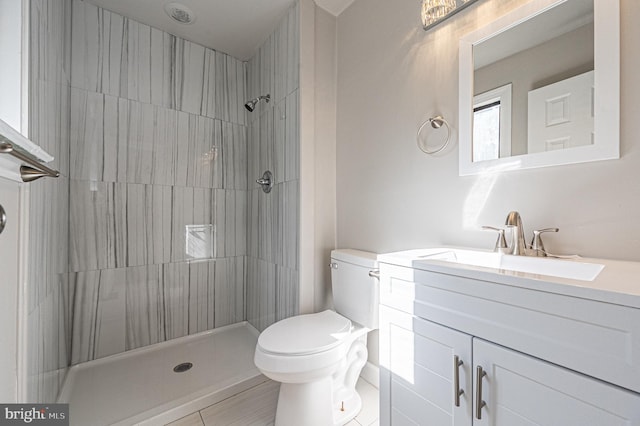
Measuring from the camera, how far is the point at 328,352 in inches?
47.6

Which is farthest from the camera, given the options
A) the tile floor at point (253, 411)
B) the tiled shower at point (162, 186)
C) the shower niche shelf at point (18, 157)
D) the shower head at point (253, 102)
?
the shower head at point (253, 102)

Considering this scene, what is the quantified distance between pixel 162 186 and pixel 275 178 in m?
0.89

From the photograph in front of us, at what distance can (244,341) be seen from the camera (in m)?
2.17

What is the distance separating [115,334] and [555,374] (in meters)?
2.41

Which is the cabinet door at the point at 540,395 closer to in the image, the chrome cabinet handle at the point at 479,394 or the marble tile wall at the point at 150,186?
the chrome cabinet handle at the point at 479,394

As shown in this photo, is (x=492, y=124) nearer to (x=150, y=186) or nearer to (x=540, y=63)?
(x=540, y=63)

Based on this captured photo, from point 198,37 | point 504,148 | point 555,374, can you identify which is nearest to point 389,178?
point 504,148

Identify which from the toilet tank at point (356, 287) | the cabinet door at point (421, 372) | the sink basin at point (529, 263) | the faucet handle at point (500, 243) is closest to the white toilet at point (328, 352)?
the toilet tank at point (356, 287)

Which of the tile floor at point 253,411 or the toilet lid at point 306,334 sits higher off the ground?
the toilet lid at point 306,334

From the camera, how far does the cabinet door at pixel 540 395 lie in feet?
1.82

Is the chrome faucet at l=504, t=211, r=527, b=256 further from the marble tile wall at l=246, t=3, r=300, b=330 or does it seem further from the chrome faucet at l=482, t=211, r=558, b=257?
the marble tile wall at l=246, t=3, r=300, b=330

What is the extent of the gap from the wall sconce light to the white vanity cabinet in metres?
1.17

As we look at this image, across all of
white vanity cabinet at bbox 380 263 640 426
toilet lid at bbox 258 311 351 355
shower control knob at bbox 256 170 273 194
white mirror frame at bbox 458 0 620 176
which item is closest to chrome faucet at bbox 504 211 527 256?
white mirror frame at bbox 458 0 620 176

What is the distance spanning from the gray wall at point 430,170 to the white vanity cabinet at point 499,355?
0.44 metres
